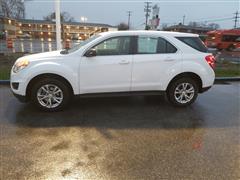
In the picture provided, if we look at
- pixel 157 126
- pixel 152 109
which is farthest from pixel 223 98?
pixel 157 126

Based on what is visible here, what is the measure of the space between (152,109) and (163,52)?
133 centimetres

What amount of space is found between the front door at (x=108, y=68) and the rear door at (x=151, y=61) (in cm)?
18

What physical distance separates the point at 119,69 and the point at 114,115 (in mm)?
1002

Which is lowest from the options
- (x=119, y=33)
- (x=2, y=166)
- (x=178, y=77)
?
(x=2, y=166)

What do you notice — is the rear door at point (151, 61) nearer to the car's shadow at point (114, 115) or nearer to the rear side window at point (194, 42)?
the rear side window at point (194, 42)

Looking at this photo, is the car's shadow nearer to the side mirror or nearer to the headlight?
the headlight

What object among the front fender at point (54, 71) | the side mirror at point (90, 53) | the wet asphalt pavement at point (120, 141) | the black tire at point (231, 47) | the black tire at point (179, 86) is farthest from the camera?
the black tire at point (231, 47)

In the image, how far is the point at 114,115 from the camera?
522 centimetres

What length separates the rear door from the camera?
5434mm

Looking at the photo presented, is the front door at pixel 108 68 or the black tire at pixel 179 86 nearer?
the front door at pixel 108 68

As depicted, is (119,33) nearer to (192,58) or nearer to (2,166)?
(192,58)

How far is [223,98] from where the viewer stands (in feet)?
22.3

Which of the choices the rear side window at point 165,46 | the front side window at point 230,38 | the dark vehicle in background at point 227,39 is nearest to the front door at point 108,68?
the rear side window at point 165,46

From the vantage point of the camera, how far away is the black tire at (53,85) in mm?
5102
